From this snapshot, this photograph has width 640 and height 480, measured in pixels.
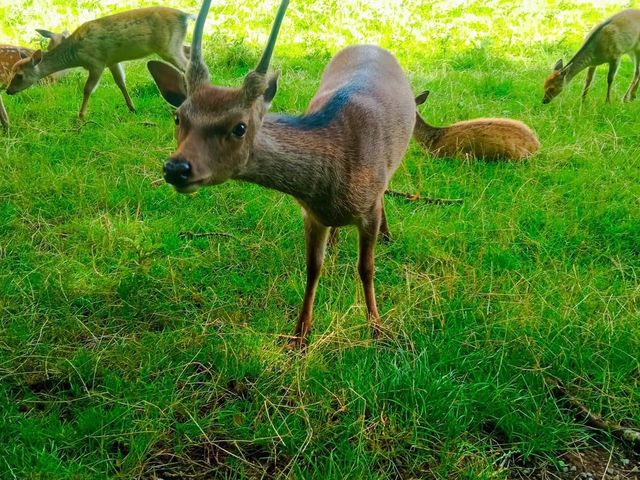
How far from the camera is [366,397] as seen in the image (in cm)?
254

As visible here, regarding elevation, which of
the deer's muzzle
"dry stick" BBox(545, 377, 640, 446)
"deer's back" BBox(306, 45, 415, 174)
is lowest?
"dry stick" BBox(545, 377, 640, 446)

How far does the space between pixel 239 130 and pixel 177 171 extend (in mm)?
341

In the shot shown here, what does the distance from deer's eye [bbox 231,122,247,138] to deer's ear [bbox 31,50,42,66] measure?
5.07m

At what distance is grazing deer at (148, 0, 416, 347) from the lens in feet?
7.55

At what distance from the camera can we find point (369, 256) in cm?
320

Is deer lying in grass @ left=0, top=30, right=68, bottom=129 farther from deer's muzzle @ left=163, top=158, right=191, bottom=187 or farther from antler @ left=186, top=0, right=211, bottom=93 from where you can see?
deer's muzzle @ left=163, top=158, right=191, bottom=187

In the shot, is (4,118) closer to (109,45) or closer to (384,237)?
(109,45)

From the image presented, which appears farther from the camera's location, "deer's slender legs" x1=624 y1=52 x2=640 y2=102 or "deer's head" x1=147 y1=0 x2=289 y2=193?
"deer's slender legs" x1=624 y1=52 x2=640 y2=102

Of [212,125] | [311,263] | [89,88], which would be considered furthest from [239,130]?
[89,88]

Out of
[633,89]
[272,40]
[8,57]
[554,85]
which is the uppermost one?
[272,40]

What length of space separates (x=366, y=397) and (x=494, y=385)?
22.4 inches

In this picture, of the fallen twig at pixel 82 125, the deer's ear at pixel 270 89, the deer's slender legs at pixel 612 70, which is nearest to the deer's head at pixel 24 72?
the fallen twig at pixel 82 125

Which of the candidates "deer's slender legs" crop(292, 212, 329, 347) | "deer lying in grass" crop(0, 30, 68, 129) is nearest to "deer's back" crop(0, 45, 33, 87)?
"deer lying in grass" crop(0, 30, 68, 129)

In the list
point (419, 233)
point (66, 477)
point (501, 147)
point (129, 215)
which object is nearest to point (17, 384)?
point (66, 477)
